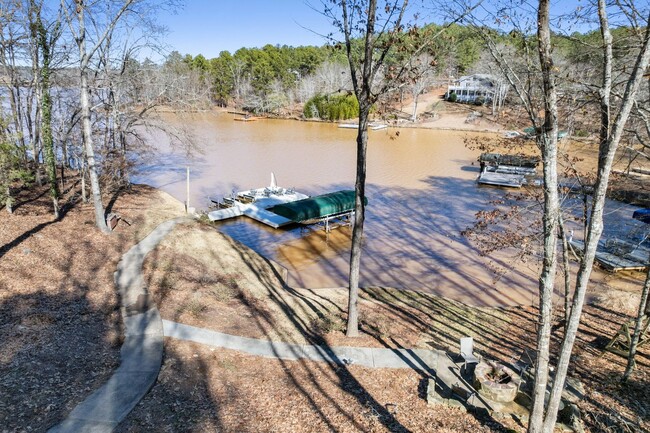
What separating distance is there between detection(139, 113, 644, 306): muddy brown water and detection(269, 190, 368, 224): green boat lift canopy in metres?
1.07

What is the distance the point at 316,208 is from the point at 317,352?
1223 cm

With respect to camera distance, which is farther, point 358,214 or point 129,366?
point 358,214

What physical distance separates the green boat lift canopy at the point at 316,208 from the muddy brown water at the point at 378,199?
107 cm

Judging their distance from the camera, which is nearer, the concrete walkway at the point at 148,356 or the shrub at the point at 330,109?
the concrete walkway at the point at 148,356

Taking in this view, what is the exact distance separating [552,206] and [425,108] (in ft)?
237

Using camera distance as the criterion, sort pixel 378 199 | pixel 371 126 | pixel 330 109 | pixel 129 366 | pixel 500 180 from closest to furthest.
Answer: pixel 129 366 → pixel 378 199 → pixel 500 180 → pixel 371 126 → pixel 330 109

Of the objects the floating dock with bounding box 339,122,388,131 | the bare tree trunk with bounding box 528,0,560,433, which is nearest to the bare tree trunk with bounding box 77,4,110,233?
the bare tree trunk with bounding box 528,0,560,433

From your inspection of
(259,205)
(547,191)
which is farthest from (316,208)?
(547,191)

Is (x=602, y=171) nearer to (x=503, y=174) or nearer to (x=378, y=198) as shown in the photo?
(x=378, y=198)

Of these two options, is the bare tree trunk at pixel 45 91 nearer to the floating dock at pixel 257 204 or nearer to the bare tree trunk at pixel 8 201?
the bare tree trunk at pixel 8 201

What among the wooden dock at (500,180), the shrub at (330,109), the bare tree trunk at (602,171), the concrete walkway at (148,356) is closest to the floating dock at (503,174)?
the wooden dock at (500,180)

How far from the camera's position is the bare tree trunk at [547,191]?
18.0 feet

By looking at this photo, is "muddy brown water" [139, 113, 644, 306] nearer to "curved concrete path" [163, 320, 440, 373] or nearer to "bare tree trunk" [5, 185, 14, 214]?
"curved concrete path" [163, 320, 440, 373]

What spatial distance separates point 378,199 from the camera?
2775 centimetres
